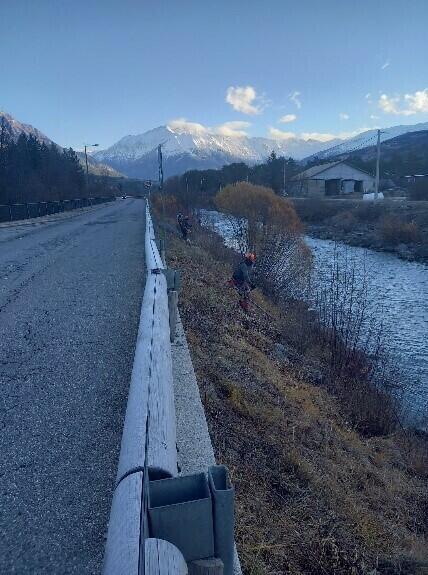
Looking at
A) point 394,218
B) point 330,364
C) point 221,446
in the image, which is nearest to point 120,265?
point 330,364

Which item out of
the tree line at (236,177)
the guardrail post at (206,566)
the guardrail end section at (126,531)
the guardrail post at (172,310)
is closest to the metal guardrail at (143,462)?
the guardrail end section at (126,531)

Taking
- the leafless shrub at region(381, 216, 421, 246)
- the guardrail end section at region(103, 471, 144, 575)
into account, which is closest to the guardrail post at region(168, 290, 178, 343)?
the guardrail end section at region(103, 471, 144, 575)

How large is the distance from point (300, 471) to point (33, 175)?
61.0 meters

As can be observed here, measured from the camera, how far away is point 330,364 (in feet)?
39.3

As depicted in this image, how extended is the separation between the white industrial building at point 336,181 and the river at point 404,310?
44474mm

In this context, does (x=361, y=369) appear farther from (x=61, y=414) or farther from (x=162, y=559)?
(x=162, y=559)

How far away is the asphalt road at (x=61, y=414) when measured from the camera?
2.59 metres

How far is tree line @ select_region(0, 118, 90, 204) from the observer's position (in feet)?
169

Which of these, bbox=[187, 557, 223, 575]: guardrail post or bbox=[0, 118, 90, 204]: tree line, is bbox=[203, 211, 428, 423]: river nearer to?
bbox=[187, 557, 223, 575]: guardrail post

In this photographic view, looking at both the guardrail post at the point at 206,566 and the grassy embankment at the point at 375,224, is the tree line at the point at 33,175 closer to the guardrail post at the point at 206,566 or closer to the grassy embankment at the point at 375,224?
the grassy embankment at the point at 375,224

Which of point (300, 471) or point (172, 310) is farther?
point (172, 310)

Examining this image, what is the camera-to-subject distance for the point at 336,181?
77.8 meters

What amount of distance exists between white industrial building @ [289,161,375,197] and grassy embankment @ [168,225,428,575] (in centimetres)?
7099

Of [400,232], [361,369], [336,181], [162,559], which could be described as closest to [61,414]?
[162,559]
